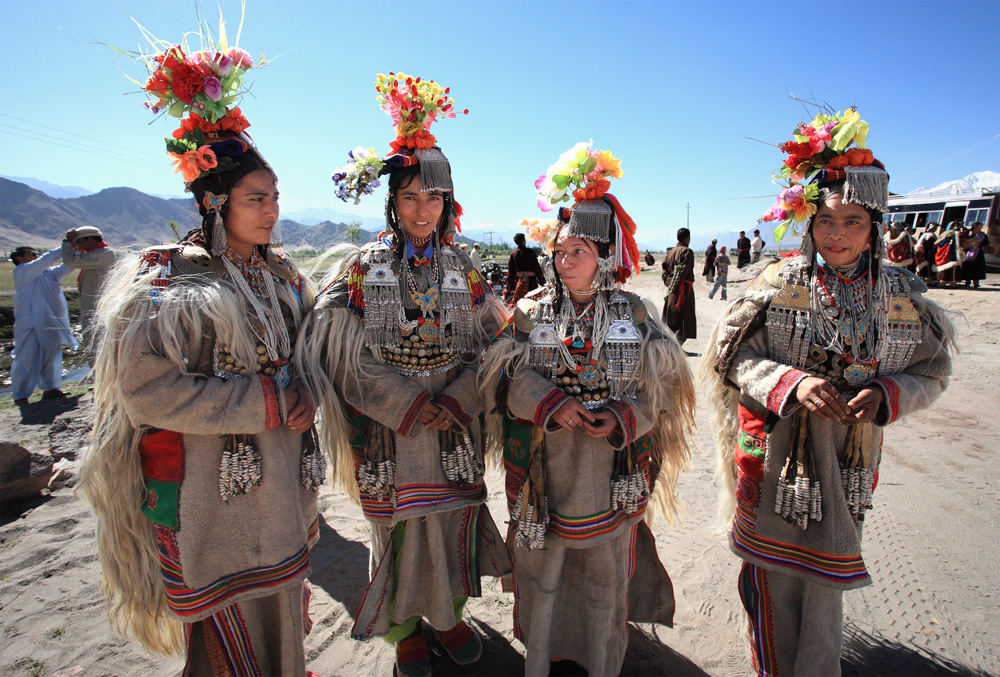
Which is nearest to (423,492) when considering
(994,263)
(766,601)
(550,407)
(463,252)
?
(550,407)

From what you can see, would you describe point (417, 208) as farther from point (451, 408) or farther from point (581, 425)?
point (581, 425)

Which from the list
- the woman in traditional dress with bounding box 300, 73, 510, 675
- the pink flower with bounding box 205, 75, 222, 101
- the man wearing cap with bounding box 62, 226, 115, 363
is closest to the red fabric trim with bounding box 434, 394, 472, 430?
the woman in traditional dress with bounding box 300, 73, 510, 675

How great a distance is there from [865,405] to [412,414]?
1.91 metres

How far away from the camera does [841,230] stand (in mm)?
2184

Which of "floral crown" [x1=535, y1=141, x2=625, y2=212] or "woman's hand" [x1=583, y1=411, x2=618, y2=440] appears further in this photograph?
"floral crown" [x1=535, y1=141, x2=625, y2=212]

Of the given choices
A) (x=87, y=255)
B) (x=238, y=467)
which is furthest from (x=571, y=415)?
(x=87, y=255)

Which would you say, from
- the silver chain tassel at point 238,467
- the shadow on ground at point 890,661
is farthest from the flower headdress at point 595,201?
the shadow on ground at point 890,661

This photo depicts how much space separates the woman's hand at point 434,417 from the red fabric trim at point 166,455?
3.04 feet

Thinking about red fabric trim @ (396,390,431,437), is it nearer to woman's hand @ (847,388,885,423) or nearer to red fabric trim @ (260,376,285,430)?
red fabric trim @ (260,376,285,430)

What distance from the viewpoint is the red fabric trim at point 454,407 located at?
7.51 feet

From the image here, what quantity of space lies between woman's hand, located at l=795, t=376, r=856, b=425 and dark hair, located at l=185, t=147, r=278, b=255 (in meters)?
2.43

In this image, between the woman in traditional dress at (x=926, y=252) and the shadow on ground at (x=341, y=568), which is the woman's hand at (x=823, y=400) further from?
the woman in traditional dress at (x=926, y=252)

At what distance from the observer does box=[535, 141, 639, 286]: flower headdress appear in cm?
223

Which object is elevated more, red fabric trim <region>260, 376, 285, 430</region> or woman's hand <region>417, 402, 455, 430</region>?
Result: red fabric trim <region>260, 376, 285, 430</region>
